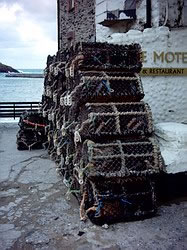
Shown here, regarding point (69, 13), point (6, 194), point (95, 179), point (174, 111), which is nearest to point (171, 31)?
point (174, 111)

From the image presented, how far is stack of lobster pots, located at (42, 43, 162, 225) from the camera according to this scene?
4.55 metres

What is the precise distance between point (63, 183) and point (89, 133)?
6.91 feet

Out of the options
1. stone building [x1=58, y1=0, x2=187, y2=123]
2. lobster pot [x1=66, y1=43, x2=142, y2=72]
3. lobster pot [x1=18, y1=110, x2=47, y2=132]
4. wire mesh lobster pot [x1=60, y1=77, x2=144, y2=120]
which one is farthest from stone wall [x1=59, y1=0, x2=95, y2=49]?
wire mesh lobster pot [x1=60, y1=77, x2=144, y2=120]

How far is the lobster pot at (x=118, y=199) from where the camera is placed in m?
4.50

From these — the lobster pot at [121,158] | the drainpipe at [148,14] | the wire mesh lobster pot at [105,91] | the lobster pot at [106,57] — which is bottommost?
the lobster pot at [121,158]

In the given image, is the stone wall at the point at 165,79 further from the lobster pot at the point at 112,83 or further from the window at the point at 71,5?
the window at the point at 71,5

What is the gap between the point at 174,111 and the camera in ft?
23.6

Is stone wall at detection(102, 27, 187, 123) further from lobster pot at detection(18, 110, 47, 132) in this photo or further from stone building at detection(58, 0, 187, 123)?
lobster pot at detection(18, 110, 47, 132)

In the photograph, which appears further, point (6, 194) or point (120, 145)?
point (6, 194)

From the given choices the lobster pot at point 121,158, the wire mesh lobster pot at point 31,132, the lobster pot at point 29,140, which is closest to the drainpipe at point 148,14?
the lobster pot at point 121,158

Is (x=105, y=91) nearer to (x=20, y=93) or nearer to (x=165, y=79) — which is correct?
(x=165, y=79)

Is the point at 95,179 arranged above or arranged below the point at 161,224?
above

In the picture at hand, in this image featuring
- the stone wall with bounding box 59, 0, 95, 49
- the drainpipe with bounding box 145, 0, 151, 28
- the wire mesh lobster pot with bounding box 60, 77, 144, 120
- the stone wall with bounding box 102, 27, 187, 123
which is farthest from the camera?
the stone wall with bounding box 59, 0, 95, 49

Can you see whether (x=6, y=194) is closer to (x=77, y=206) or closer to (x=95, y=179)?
(x=77, y=206)
